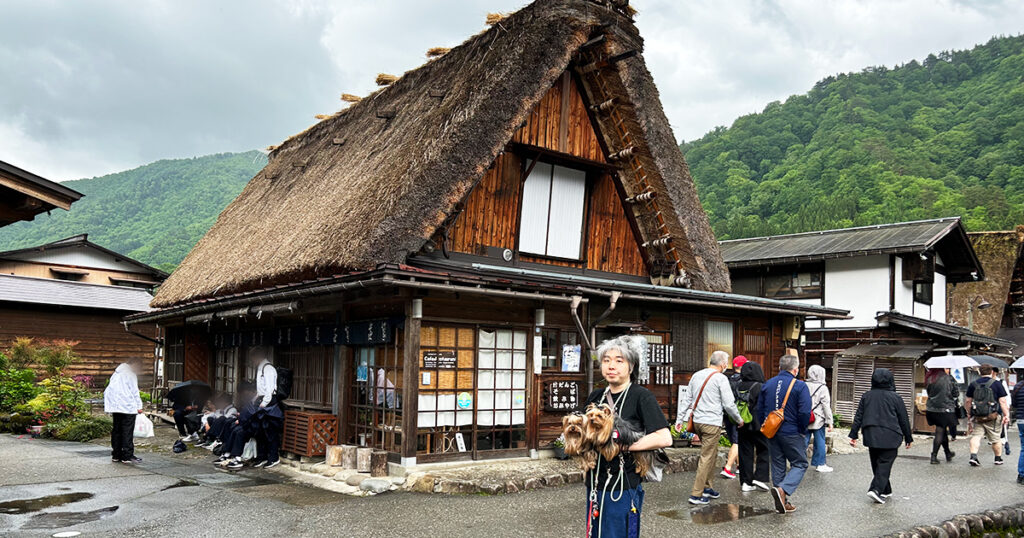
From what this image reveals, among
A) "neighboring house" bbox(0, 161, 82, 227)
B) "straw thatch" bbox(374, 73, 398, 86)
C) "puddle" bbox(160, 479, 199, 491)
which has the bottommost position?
"puddle" bbox(160, 479, 199, 491)

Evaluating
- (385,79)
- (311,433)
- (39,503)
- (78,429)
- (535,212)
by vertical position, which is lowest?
(78,429)

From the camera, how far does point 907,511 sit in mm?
8656

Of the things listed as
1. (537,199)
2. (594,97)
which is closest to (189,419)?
(537,199)

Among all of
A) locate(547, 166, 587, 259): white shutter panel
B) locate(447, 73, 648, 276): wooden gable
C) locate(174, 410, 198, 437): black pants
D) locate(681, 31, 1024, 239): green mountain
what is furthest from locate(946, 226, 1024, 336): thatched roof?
locate(174, 410, 198, 437): black pants

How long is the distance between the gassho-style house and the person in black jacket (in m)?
3.77

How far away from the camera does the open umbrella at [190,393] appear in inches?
537

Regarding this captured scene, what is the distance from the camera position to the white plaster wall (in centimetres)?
2105

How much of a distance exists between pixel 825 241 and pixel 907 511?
16.2 m

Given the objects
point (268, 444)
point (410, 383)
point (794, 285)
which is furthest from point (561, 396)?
point (794, 285)

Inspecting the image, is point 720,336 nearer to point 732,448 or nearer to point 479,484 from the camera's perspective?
point 732,448

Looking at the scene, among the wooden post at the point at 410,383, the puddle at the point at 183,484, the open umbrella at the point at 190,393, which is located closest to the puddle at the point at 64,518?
the puddle at the point at 183,484

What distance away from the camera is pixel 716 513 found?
8242 millimetres

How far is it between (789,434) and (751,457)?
3.29 feet

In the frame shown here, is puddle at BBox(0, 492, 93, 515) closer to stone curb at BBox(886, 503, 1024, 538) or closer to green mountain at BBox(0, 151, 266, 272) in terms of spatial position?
stone curb at BBox(886, 503, 1024, 538)
